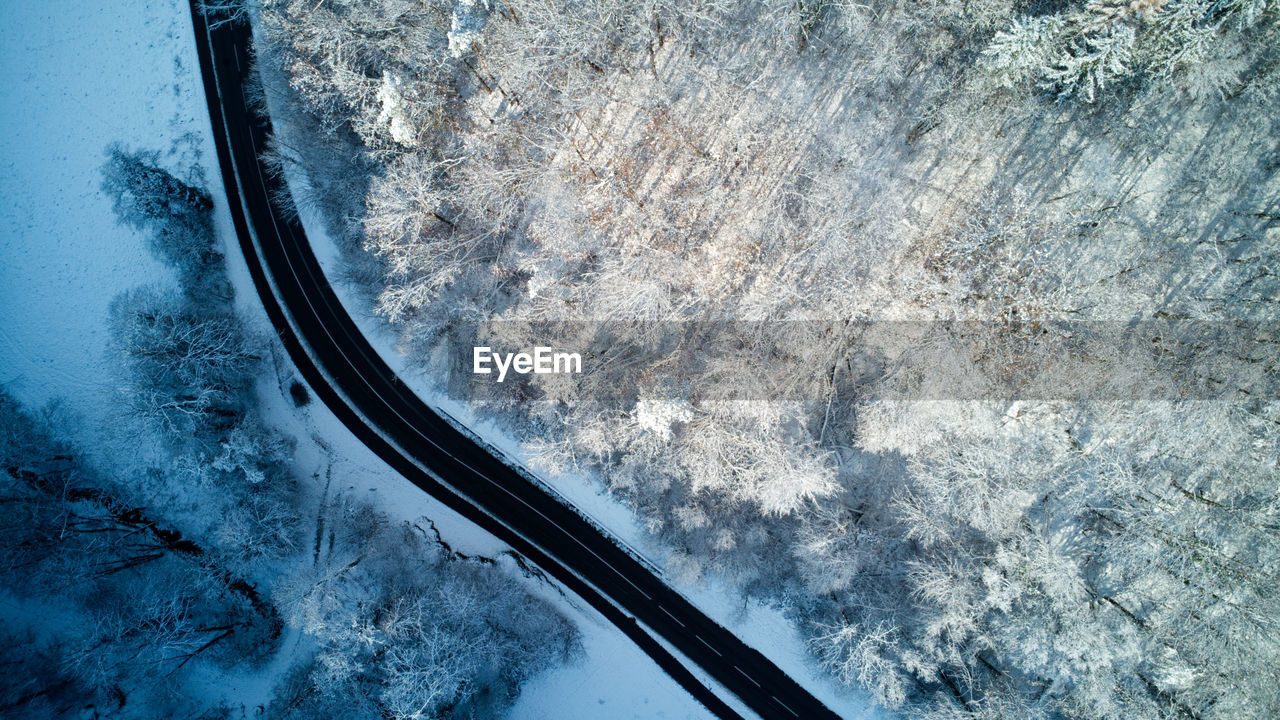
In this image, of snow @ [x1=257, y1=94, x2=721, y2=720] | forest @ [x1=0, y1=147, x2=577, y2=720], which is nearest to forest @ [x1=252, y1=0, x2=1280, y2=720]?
snow @ [x1=257, y1=94, x2=721, y2=720]

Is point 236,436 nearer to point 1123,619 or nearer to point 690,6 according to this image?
point 690,6

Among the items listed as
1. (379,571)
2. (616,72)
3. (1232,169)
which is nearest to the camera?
(1232,169)

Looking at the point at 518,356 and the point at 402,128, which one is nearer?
the point at 402,128

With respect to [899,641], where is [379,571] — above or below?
below

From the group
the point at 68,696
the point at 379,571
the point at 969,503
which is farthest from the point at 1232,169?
the point at 68,696

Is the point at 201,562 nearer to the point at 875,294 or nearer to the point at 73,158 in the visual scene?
the point at 73,158

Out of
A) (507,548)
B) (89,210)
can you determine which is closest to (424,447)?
(507,548)
